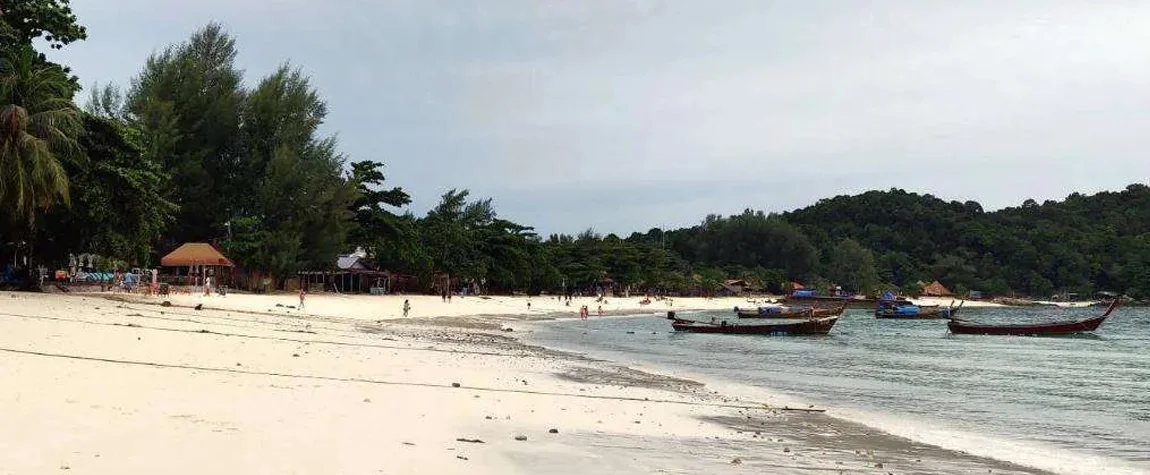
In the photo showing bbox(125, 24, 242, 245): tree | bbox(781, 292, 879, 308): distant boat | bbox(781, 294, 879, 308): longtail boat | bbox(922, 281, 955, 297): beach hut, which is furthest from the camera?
bbox(922, 281, 955, 297): beach hut

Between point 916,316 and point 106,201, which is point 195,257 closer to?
point 106,201

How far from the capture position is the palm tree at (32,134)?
1013 inches

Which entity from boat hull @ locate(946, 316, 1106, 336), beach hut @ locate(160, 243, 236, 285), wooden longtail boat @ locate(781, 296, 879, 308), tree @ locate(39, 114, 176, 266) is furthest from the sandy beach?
wooden longtail boat @ locate(781, 296, 879, 308)

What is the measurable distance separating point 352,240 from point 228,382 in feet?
177

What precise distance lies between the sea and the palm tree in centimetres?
1715

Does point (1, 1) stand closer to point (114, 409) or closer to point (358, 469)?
point (114, 409)

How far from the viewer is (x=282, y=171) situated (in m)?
50.7

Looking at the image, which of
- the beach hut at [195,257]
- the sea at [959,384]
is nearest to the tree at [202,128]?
the beach hut at [195,257]

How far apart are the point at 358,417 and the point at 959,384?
17.7 m

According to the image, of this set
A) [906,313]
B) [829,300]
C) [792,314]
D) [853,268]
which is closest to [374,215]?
[792,314]

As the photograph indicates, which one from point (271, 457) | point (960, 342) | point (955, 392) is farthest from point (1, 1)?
point (960, 342)

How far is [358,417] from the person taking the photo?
352 inches

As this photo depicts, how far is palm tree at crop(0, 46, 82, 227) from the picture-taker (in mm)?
25734

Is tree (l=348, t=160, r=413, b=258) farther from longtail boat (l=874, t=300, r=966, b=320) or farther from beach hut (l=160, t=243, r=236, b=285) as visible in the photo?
longtail boat (l=874, t=300, r=966, b=320)
